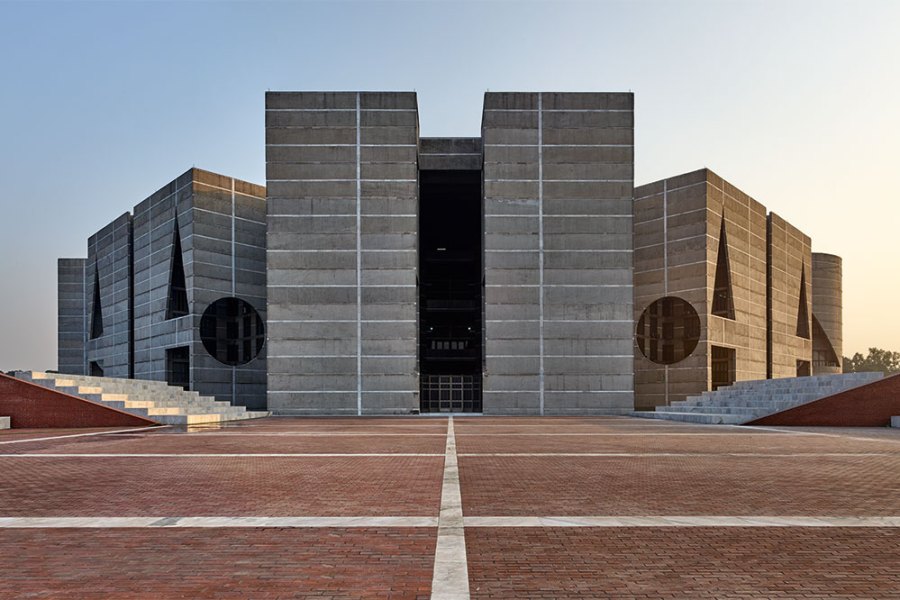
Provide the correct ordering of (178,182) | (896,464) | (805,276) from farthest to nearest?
1. (805,276)
2. (178,182)
3. (896,464)

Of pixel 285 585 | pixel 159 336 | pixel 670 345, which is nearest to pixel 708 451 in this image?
pixel 285 585

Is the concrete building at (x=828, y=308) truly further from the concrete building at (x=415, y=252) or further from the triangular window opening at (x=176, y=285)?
the triangular window opening at (x=176, y=285)

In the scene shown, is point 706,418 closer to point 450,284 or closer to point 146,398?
point 146,398

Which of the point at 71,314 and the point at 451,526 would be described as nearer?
the point at 451,526

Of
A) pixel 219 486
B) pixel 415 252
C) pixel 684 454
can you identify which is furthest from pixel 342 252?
pixel 219 486

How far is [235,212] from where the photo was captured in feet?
154

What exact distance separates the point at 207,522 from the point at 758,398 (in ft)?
91.2

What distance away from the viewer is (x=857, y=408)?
80.5ft

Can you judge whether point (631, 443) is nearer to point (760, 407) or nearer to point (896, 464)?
point (896, 464)

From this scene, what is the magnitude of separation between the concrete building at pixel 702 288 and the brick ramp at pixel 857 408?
18.0 m

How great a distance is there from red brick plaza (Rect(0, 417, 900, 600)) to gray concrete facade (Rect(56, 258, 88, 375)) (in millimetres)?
66298

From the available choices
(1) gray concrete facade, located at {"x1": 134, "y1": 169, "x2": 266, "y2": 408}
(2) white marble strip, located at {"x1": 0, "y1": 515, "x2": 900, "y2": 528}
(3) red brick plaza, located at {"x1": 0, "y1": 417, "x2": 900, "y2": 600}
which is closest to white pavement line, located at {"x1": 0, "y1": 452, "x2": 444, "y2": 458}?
(3) red brick plaza, located at {"x1": 0, "y1": 417, "x2": 900, "y2": 600}

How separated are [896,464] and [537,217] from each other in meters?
26.6

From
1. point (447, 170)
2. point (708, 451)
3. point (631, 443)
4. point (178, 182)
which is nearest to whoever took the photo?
point (708, 451)
